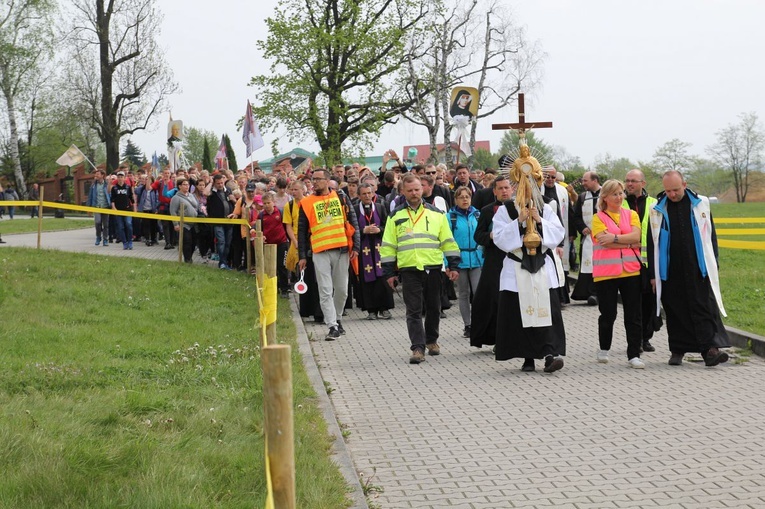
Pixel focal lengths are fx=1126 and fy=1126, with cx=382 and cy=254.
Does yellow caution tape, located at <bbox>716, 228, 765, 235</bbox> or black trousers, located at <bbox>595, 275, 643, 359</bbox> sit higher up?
yellow caution tape, located at <bbox>716, 228, 765, 235</bbox>

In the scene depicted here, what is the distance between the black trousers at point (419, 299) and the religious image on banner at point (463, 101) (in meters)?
18.1

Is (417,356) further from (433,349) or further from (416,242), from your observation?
(416,242)

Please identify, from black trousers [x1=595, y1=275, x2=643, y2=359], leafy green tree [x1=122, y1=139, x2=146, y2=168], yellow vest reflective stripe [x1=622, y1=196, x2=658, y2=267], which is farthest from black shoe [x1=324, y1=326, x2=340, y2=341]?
leafy green tree [x1=122, y1=139, x2=146, y2=168]

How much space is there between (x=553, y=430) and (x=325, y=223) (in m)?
6.53

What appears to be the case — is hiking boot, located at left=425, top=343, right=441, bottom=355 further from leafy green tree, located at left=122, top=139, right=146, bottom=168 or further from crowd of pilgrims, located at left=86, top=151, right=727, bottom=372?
leafy green tree, located at left=122, top=139, right=146, bottom=168

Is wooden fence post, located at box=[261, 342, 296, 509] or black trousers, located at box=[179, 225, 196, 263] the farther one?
black trousers, located at box=[179, 225, 196, 263]

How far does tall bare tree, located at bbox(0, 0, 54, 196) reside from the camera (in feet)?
201

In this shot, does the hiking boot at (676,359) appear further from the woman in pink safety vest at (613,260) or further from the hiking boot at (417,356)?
the hiking boot at (417,356)

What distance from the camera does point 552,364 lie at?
35.0 ft

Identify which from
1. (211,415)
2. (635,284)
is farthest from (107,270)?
(211,415)

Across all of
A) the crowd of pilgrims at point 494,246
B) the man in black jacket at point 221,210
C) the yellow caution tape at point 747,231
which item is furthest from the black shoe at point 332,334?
the yellow caution tape at point 747,231

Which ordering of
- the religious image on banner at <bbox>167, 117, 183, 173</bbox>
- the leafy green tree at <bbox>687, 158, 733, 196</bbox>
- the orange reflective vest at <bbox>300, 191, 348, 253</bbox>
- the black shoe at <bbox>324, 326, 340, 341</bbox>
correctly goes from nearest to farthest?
1. the black shoe at <bbox>324, 326, 340, 341</bbox>
2. the orange reflective vest at <bbox>300, 191, 348, 253</bbox>
3. the religious image on banner at <bbox>167, 117, 183, 173</bbox>
4. the leafy green tree at <bbox>687, 158, 733, 196</bbox>

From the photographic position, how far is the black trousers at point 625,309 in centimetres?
1100

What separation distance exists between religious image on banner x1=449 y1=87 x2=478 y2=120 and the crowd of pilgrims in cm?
806
